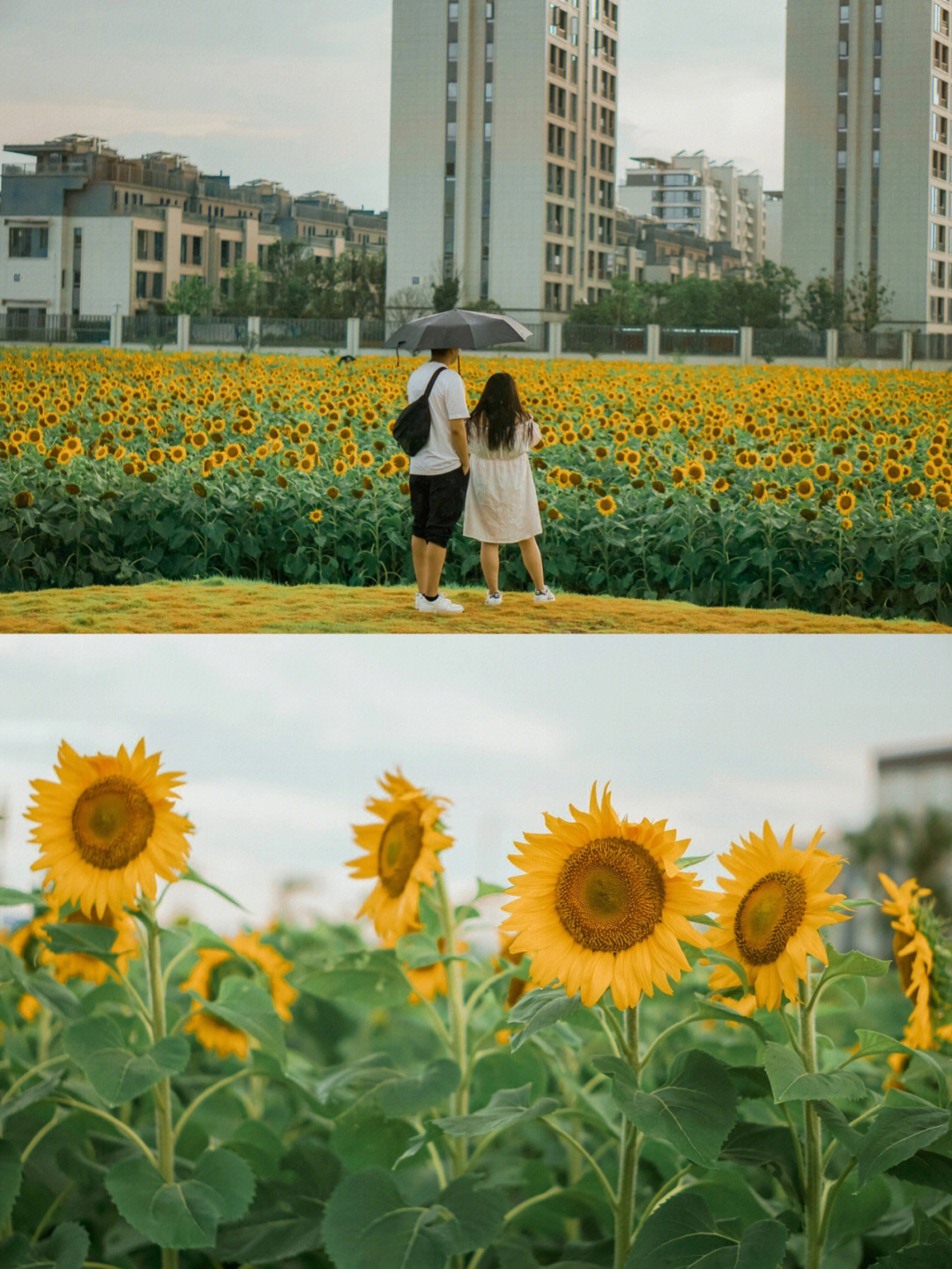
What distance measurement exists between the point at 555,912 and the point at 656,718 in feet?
6.86

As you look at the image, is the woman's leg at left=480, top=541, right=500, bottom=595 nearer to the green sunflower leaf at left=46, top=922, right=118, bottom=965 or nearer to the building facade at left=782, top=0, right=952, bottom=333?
the building facade at left=782, top=0, right=952, bottom=333

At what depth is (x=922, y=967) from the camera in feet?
5.72

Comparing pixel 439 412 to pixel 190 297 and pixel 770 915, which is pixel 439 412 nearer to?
pixel 190 297

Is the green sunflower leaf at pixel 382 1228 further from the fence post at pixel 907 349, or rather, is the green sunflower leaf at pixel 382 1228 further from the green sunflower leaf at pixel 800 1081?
the fence post at pixel 907 349

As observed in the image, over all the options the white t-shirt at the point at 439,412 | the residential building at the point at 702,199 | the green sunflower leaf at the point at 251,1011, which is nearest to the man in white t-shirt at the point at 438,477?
the white t-shirt at the point at 439,412

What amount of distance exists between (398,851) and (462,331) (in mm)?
2483

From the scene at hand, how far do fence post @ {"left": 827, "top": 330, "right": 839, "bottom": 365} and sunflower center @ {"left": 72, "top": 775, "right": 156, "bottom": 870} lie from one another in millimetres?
2924

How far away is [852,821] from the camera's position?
3523 mm

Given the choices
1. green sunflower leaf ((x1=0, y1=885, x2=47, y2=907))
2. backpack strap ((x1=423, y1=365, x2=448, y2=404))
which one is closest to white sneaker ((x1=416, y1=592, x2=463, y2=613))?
backpack strap ((x1=423, y1=365, x2=448, y2=404))

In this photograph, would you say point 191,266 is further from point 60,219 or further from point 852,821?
point 852,821

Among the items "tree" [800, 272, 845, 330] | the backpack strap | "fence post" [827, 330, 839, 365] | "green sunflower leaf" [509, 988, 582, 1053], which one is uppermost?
"tree" [800, 272, 845, 330]

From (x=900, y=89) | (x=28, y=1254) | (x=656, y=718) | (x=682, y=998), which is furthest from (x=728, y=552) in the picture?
(x=28, y=1254)

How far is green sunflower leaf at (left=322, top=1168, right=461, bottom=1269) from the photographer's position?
59.3 inches

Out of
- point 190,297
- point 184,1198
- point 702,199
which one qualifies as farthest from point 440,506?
point 184,1198
